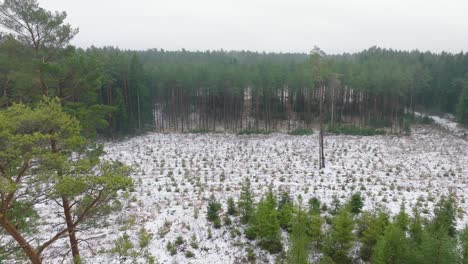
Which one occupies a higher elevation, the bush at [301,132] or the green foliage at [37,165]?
the green foliage at [37,165]

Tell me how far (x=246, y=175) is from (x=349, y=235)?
10264mm

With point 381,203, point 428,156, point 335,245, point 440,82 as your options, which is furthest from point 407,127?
point 335,245

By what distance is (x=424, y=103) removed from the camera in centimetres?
4547

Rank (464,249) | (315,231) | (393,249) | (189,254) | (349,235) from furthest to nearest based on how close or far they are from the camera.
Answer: (189,254) → (315,231) → (349,235) → (393,249) → (464,249)

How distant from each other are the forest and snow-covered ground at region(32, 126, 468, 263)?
115 mm

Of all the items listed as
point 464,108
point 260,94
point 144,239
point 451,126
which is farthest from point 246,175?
point 451,126

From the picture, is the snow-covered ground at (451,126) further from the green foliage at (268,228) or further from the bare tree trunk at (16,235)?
the bare tree trunk at (16,235)

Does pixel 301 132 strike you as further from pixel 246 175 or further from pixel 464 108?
pixel 464 108

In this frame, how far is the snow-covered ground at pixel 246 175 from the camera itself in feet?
37.4

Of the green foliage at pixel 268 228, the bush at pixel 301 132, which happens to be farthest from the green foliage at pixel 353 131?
the green foliage at pixel 268 228

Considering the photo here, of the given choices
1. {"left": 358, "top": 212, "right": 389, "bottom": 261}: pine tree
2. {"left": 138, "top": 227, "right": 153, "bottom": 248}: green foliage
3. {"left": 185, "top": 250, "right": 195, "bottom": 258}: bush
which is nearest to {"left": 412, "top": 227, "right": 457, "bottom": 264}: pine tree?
{"left": 358, "top": 212, "right": 389, "bottom": 261}: pine tree

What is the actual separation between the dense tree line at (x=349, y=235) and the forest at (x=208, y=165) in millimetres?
51

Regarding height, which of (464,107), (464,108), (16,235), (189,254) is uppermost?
(464,107)

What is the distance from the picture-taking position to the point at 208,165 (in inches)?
832
